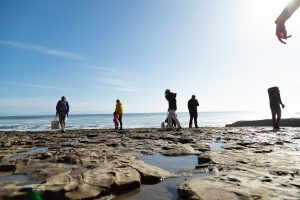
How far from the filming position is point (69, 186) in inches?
126

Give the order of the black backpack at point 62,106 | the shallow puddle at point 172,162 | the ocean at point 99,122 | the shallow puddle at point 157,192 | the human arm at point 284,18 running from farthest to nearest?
the ocean at point 99,122 → the black backpack at point 62,106 → the shallow puddle at point 172,162 → the shallow puddle at point 157,192 → the human arm at point 284,18

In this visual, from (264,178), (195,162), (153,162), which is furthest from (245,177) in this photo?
(153,162)

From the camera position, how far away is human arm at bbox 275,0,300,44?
2.17 meters

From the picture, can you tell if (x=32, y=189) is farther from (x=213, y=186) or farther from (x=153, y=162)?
(x=153, y=162)

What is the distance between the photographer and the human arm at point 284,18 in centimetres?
217

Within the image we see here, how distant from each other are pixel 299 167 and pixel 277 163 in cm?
38

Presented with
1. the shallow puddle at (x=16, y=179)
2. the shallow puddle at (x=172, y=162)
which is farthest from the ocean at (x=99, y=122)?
the shallow puddle at (x=16, y=179)

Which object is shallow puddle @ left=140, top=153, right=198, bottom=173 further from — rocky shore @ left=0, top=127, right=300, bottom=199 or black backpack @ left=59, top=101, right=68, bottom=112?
black backpack @ left=59, top=101, right=68, bottom=112

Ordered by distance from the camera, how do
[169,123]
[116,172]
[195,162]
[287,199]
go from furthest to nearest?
[169,123] < [195,162] < [116,172] < [287,199]

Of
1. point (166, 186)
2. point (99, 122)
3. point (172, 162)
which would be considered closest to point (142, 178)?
point (166, 186)

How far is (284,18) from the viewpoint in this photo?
230cm

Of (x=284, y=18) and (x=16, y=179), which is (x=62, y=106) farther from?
(x=284, y=18)

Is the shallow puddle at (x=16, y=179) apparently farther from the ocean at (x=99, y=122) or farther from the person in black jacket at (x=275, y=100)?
the ocean at (x=99, y=122)

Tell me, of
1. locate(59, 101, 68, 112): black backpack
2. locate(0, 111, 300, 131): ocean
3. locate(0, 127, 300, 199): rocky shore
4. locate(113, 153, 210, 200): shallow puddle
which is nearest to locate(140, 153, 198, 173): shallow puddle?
locate(113, 153, 210, 200): shallow puddle
